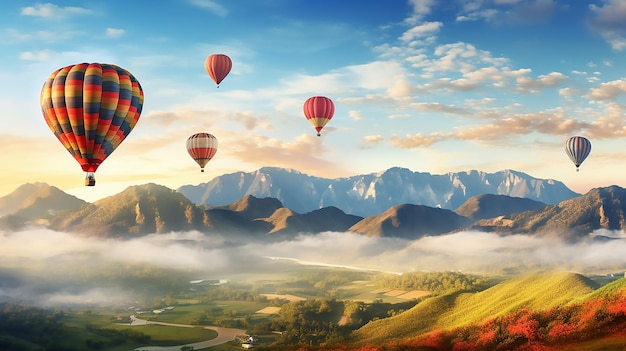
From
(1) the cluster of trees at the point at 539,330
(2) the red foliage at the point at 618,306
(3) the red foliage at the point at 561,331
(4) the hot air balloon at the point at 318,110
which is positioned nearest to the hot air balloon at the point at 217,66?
(4) the hot air balloon at the point at 318,110

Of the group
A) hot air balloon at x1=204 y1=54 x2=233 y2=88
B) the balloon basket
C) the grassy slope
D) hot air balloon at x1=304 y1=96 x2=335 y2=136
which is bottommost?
the grassy slope

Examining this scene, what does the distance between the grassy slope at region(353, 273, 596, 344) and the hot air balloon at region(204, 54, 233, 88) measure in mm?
87543

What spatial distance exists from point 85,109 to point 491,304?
123226 mm

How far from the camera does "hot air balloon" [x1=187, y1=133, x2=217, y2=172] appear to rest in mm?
189000

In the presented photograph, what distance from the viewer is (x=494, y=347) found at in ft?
415

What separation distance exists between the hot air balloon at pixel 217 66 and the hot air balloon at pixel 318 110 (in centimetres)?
2596

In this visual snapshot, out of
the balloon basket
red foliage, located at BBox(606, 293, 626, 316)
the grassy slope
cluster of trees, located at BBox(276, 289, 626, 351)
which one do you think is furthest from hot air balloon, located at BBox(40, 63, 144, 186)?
red foliage, located at BBox(606, 293, 626, 316)

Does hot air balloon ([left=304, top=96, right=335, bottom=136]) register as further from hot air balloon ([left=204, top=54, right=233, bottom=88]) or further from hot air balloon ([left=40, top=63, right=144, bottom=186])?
hot air balloon ([left=40, top=63, right=144, bottom=186])

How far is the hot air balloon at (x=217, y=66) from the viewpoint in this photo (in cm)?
16938

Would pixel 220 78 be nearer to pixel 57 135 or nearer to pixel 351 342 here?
pixel 57 135

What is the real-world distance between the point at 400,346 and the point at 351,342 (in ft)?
116

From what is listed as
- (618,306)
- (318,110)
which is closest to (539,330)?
(618,306)

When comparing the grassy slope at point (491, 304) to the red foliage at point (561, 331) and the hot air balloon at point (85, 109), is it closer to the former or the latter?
the red foliage at point (561, 331)

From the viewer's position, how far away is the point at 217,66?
16975 cm
